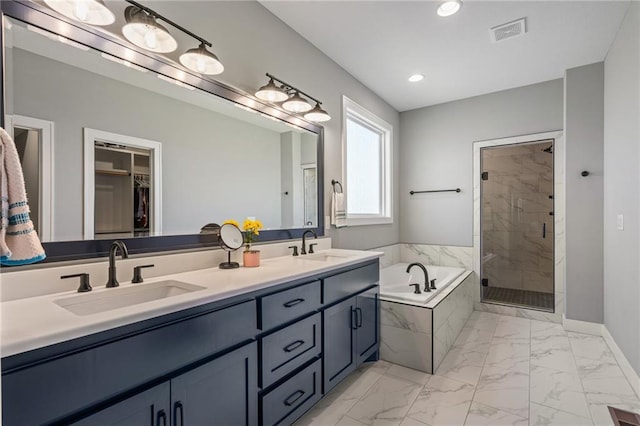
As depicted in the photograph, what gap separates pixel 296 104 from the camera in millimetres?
Answer: 2295

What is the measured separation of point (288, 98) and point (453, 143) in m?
2.60

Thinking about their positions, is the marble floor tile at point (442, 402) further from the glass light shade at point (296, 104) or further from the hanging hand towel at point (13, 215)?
the glass light shade at point (296, 104)

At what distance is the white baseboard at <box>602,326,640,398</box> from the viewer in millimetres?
2057

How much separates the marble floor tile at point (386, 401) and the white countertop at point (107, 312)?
94cm

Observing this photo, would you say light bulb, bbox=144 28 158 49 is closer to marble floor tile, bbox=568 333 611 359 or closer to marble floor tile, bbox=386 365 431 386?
marble floor tile, bbox=386 365 431 386

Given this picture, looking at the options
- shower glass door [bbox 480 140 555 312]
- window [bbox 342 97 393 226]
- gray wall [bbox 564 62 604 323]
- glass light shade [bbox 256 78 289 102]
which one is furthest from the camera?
shower glass door [bbox 480 140 555 312]

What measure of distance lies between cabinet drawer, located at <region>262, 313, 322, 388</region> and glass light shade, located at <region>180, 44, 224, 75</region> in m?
1.42

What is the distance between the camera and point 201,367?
115 centimetres

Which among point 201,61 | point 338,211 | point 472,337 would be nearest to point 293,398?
point 338,211

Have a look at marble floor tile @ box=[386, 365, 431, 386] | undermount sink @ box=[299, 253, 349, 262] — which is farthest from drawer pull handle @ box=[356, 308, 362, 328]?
marble floor tile @ box=[386, 365, 431, 386]

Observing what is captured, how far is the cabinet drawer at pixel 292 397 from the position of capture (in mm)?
1444

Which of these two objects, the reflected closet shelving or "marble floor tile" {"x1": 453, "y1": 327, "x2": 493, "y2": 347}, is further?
"marble floor tile" {"x1": 453, "y1": 327, "x2": 493, "y2": 347}

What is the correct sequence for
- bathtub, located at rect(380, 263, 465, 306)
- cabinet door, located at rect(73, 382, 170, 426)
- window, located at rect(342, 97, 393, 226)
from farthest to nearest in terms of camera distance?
bathtub, located at rect(380, 263, 465, 306), window, located at rect(342, 97, 393, 226), cabinet door, located at rect(73, 382, 170, 426)

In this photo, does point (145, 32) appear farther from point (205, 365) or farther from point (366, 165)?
point (366, 165)
